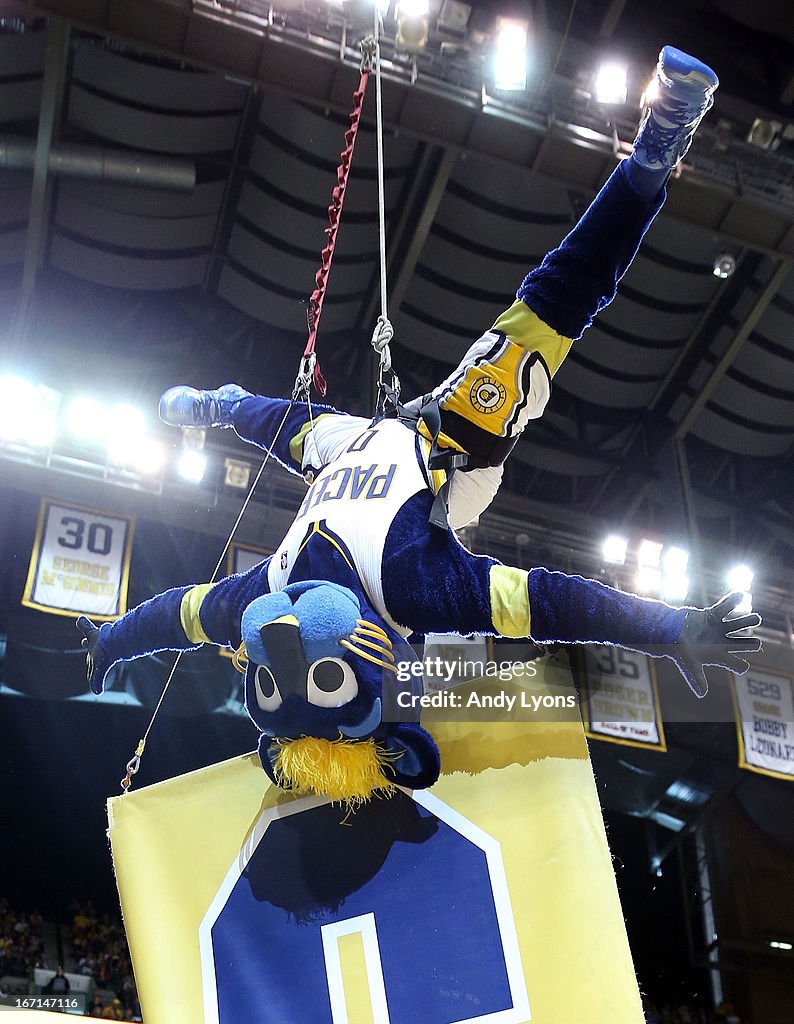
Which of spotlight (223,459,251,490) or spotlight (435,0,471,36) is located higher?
spotlight (435,0,471,36)

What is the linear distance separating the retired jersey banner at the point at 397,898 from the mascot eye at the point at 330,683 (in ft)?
0.93

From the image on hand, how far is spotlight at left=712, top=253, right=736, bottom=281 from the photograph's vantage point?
6.73 m

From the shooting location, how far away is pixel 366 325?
25.6 feet

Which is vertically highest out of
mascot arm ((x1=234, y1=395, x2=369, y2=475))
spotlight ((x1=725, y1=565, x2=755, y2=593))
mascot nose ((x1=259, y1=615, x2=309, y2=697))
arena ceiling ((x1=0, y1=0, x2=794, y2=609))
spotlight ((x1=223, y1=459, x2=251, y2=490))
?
arena ceiling ((x1=0, y1=0, x2=794, y2=609))

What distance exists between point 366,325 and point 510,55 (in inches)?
99.4

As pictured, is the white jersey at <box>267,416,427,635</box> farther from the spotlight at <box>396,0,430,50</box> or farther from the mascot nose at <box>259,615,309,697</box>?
the spotlight at <box>396,0,430,50</box>

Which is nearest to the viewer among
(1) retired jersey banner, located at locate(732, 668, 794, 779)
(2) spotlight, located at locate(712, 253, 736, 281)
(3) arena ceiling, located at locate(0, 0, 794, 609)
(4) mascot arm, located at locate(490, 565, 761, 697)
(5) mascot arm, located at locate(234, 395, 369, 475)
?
(4) mascot arm, located at locate(490, 565, 761, 697)

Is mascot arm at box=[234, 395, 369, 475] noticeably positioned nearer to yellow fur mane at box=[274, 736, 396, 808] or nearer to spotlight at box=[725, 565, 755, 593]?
yellow fur mane at box=[274, 736, 396, 808]

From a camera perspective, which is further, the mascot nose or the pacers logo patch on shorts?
the pacers logo patch on shorts

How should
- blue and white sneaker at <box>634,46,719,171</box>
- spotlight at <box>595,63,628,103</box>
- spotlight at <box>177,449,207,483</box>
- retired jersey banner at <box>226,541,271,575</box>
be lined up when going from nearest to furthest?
blue and white sneaker at <box>634,46,719,171</box>
spotlight at <box>595,63,628,103</box>
retired jersey banner at <box>226,541,271,575</box>
spotlight at <box>177,449,207,483</box>

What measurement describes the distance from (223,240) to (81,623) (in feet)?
18.9

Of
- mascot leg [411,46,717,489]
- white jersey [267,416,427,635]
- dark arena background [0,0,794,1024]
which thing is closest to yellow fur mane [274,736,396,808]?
white jersey [267,416,427,635]

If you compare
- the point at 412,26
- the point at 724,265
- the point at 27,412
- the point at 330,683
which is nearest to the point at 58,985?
the point at 27,412

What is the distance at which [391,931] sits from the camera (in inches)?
63.8
